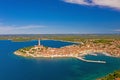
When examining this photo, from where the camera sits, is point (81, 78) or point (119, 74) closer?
point (119, 74)

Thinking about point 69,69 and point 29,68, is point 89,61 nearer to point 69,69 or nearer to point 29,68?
point 69,69

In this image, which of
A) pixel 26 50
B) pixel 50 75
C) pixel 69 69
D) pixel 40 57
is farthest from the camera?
pixel 26 50

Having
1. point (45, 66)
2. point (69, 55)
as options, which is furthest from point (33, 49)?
point (45, 66)

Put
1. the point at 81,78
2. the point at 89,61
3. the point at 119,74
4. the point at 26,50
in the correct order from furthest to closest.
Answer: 1. the point at 26,50
2. the point at 89,61
3. the point at 81,78
4. the point at 119,74

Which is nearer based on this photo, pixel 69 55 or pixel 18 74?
pixel 18 74

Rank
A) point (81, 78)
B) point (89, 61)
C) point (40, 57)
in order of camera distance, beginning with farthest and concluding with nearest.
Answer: point (40, 57)
point (89, 61)
point (81, 78)

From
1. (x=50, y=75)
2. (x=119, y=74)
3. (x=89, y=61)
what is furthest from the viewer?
(x=89, y=61)

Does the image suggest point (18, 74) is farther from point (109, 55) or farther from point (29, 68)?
point (109, 55)

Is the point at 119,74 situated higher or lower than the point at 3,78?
higher

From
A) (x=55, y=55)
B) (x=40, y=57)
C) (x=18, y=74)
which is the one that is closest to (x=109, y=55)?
(x=55, y=55)
